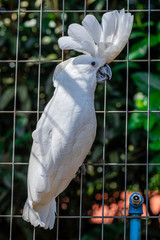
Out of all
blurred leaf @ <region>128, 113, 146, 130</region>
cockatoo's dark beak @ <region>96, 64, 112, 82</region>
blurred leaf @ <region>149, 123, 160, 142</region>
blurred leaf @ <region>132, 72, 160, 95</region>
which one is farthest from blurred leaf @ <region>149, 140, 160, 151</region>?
cockatoo's dark beak @ <region>96, 64, 112, 82</region>

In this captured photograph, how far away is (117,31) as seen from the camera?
7.25ft

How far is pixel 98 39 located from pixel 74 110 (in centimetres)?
30

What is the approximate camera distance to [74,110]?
2.18 meters

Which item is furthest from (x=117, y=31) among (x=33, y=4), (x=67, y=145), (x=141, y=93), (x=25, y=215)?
(x=33, y=4)

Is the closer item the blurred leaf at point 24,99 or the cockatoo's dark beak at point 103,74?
the cockatoo's dark beak at point 103,74

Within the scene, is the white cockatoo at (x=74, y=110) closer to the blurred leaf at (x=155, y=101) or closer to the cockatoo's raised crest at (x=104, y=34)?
the cockatoo's raised crest at (x=104, y=34)

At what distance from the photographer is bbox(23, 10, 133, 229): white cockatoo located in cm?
218

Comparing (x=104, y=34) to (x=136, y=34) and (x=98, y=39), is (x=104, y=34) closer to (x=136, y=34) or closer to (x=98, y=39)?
(x=98, y=39)

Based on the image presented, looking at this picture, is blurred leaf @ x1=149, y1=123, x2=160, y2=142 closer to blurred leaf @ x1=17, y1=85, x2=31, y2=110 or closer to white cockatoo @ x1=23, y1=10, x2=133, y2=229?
blurred leaf @ x1=17, y1=85, x2=31, y2=110

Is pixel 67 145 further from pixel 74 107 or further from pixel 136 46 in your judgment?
pixel 136 46

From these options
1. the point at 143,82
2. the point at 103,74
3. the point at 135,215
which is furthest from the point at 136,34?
the point at 135,215

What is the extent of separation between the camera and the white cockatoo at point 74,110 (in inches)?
85.8

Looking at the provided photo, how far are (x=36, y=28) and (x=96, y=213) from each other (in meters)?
1.18

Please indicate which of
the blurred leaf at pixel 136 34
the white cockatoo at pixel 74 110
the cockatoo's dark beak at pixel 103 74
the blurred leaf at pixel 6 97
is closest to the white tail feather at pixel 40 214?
the white cockatoo at pixel 74 110
